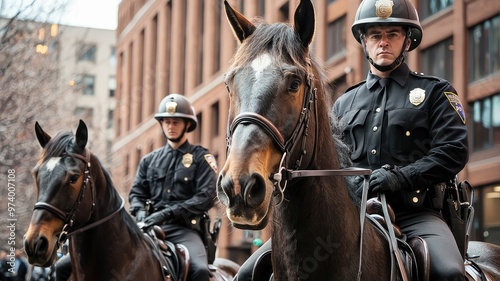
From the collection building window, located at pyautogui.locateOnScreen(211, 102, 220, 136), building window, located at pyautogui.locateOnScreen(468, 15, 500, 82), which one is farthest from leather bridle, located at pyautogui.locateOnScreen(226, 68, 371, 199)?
building window, located at pyautogui.locateOnScreen(211, 102, 220, 136)

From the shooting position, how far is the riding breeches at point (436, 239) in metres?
5.51

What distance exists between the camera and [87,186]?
9.23 metres

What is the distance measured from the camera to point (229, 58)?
25.5m

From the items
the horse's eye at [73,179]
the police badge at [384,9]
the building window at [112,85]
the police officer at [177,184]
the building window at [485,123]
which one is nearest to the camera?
the police badge at [384,9]

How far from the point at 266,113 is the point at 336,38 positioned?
35300 mm

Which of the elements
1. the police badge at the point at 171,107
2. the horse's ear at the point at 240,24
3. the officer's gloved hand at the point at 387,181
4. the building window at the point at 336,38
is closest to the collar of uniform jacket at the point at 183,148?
the police badge at the point at 171,107

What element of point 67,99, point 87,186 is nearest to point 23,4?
point 87,186

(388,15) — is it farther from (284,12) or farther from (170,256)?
(284,12)

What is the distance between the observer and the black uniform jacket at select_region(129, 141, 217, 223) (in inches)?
439

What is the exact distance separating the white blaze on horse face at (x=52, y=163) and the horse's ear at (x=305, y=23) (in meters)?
4.62

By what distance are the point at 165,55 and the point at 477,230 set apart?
3888 cm

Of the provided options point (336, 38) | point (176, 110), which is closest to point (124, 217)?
point (176, 110)

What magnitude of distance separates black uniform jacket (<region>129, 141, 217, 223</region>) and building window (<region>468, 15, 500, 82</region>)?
20.4m

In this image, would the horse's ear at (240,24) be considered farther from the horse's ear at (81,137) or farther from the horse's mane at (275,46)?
the horse's ear at (81,137)
